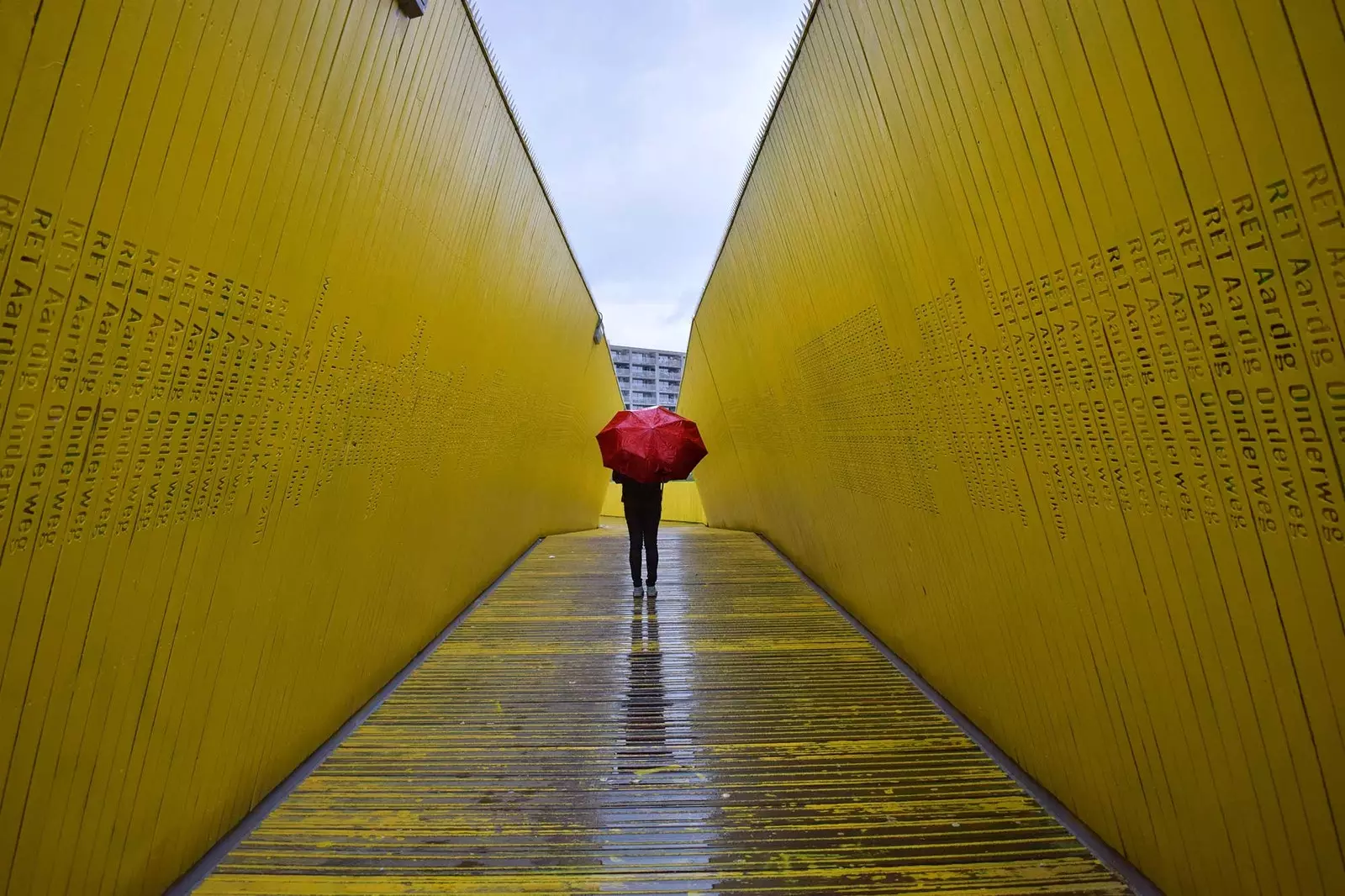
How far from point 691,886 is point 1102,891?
1.21 metres

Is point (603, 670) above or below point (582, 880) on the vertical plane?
above

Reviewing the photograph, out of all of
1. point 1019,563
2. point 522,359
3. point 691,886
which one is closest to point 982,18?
point 1019,563

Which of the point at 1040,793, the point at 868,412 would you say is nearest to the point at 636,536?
the point at 868,412

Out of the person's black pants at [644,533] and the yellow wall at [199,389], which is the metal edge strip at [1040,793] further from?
the yellow wall at [199,389]

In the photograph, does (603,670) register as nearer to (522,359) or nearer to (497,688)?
(497,688)

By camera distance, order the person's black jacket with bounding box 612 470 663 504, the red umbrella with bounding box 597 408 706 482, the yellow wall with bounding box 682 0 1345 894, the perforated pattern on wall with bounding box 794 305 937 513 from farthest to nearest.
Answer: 1. the person's black jacket with bounding box 612 470 663 504
2. the red umbrella with bounding box 597 408 706 482
3. the perforated pattern on wall with bounding box 794 305 937 513
4. the yellow wall with bounding box 682 0 1345 894

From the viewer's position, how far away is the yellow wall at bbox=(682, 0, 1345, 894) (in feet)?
4.25

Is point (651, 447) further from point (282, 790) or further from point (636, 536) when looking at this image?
point (282, 790)

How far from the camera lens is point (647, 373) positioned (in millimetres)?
65062

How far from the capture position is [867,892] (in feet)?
6.23

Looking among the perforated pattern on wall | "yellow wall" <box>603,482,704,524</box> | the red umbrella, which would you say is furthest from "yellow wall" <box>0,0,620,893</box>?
"yellow wall" <box>603,482,704,524</box>

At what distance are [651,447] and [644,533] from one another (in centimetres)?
82

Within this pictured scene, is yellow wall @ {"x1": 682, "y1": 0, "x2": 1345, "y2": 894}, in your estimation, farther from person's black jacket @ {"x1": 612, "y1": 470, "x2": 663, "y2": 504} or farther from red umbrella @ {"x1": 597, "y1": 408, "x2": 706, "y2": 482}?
person's black jacket @ {"x1": 612, "y1": 470, "x2": 663, "y2": 504}

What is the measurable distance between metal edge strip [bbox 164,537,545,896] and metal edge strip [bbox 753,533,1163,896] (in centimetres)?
278
